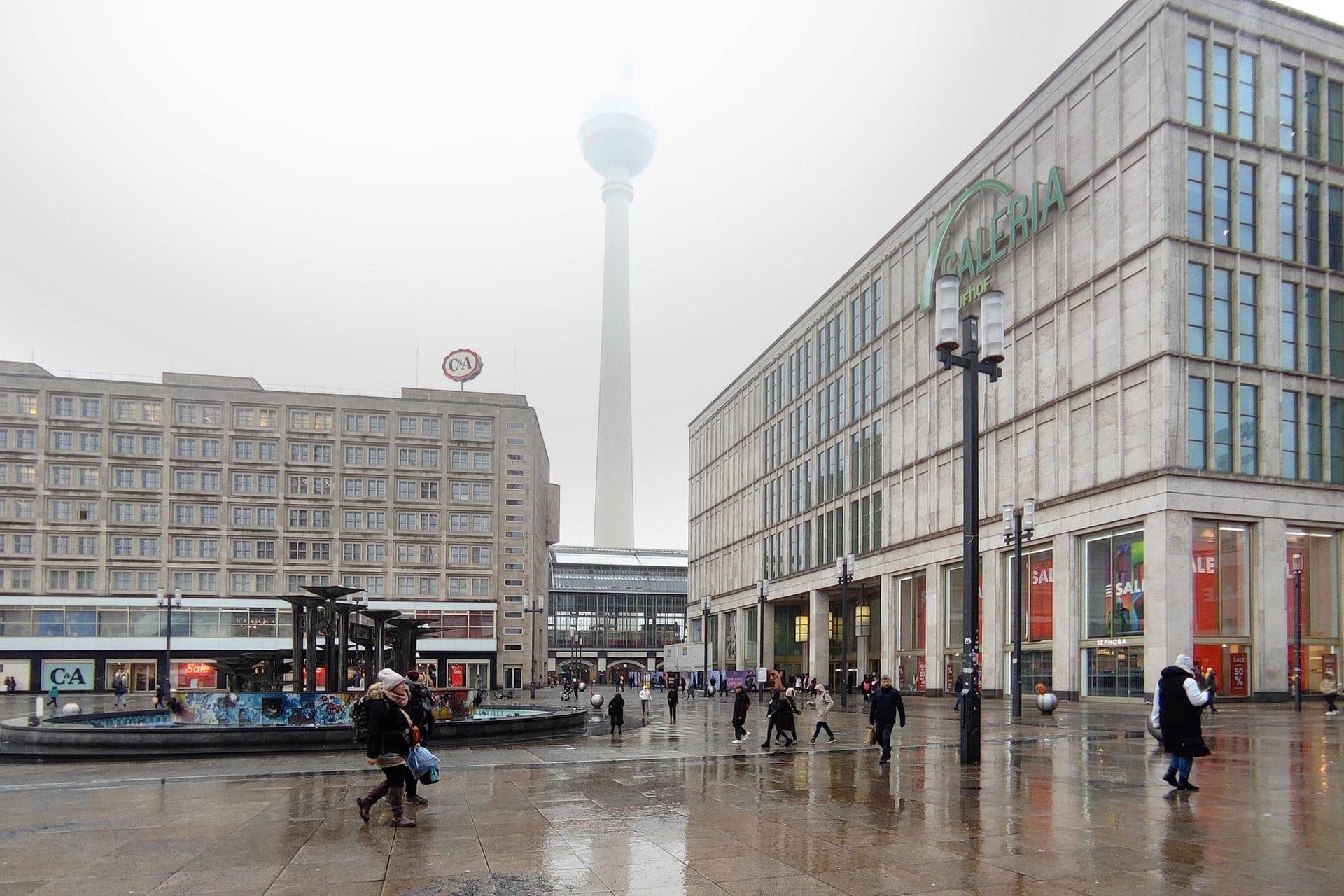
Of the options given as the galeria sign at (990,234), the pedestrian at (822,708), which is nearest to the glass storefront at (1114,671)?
the galeria sign at (990,234)

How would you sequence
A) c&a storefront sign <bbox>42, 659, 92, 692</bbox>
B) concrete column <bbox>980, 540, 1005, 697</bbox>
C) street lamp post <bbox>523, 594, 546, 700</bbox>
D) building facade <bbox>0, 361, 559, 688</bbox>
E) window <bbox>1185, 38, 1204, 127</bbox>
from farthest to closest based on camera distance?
street lamp post <bbox>523, 594, 546, 700</bbox>, building facade <bbox>0, 361, 559, 688</bbox>, c&a storefront sign <bbox>42, 659, 92, 692</bbox>, concrete column <bbox>980, 540, 1005, 697</bbox>, window <bbox>1185, 38, 1204, 127</bbox>

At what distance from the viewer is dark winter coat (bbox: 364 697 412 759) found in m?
12.7

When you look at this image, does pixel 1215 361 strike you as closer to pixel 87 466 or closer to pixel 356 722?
pixel 356 722

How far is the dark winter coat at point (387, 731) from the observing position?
12.7m

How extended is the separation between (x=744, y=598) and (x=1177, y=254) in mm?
59506

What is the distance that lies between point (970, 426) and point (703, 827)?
850 centimetres

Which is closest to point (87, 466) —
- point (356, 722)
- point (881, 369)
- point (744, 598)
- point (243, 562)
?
point (243, 562)

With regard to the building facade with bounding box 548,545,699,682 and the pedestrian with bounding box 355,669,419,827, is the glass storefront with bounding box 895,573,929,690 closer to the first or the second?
the pedestrian with bounding box 355,669,419,827

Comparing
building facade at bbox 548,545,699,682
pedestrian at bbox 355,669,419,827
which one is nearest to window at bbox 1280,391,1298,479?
pedestrian at bbox 355,669,419,827

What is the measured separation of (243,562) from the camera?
298 feet

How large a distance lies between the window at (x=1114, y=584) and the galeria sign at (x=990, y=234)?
13.5 m

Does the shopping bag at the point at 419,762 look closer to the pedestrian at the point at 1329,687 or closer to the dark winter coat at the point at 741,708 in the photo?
the dark winter coat at the point at 741,708

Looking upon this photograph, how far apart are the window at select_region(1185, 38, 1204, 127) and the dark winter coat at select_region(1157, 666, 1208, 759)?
38274mm

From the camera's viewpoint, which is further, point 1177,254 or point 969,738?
point 1177,254
